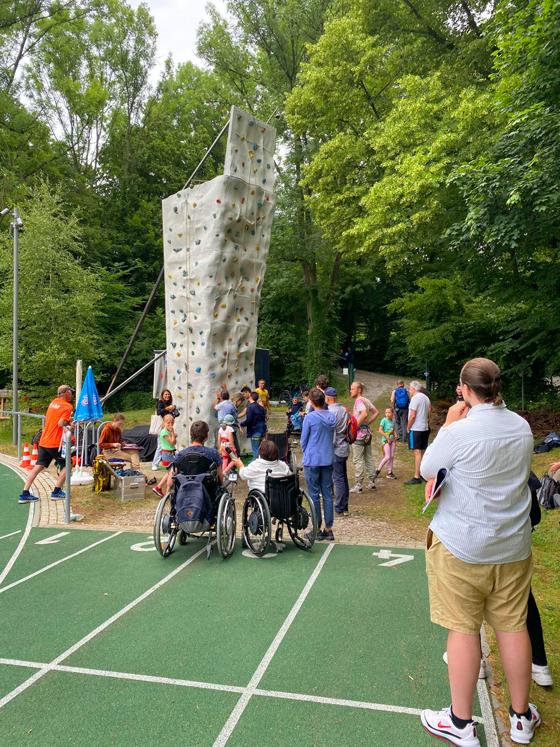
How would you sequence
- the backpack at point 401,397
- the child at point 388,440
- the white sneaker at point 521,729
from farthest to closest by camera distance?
1. the backpack at point 401,397
2. the child at point 388,440
3. the white sneaker at point 521,729

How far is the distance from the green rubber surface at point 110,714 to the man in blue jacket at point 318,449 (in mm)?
3141

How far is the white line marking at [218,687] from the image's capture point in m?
3.18

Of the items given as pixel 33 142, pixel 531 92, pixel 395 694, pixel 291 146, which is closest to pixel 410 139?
pixel 531 92

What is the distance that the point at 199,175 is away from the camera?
3212cm

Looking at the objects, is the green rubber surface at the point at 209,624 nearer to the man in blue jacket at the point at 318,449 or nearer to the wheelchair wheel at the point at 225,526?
the wheelchair wheel at the point at 225,526

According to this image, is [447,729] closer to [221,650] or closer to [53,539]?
[221,650]

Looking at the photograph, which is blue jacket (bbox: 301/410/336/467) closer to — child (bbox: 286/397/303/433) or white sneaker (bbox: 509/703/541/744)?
white sneaker (bbox: 509/703/541/744)

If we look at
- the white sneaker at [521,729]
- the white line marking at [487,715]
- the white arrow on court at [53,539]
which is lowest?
the white arrow on court at [53,539]

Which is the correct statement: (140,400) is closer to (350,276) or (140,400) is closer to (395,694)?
(350,276)

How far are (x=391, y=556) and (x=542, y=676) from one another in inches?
110

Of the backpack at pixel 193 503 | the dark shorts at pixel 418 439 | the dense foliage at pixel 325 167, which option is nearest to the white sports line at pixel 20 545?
the backpack at pixel 193 503

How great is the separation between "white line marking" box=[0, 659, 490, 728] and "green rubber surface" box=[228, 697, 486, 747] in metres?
0.05

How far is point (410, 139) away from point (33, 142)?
23.4 m

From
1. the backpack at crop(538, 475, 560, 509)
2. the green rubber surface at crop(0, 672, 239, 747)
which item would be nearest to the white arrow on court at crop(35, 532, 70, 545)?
the green rubber surface at crop(0, 672, 239, 747)
